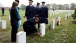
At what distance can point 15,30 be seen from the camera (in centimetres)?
761

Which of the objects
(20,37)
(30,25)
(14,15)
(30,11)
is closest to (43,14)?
(30,11)

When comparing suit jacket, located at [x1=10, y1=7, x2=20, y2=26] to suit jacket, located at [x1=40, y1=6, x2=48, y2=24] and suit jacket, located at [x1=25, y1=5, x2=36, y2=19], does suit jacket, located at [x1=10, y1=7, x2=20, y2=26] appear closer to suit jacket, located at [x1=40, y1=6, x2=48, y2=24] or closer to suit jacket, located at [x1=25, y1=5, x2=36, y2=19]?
suit jacket, located at [x1=25, y1=5, x2=36, y2=19]

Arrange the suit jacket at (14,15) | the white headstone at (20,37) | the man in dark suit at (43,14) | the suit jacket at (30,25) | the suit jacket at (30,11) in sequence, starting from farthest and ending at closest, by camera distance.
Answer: the man in dark suit at (43,14), the suit jacket at (30,11), the suit jacket at (30,25), the suit jacket at (14,15), the white headstone at (20,37)

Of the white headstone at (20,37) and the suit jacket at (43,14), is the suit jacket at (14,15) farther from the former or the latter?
the suit jacket at (43,14)

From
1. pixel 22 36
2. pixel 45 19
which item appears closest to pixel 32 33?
pixel 45 19

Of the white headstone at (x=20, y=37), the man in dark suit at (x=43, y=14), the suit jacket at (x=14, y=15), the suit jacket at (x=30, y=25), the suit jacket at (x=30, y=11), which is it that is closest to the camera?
the white headstone at (x=20, y=37)

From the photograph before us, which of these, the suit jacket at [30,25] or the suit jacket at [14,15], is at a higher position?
the suit jacket at [14,15]

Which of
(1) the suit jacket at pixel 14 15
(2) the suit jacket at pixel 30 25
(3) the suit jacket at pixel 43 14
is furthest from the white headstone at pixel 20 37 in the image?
(3) the suit jacket at pixel 43 14

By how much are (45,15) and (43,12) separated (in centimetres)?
23

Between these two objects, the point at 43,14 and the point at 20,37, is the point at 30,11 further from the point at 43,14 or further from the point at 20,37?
the point at 20,37

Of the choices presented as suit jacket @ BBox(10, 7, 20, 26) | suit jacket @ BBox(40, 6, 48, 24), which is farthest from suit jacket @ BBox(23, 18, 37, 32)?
suit jacket @ BBox(40, 6, 48, 24)

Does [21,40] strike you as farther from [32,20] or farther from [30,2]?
[30,2]

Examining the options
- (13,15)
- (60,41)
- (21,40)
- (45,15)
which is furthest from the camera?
(45,15)

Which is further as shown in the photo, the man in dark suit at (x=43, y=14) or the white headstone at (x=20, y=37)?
the man in dark suit at (x=43, y=14)
